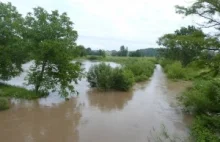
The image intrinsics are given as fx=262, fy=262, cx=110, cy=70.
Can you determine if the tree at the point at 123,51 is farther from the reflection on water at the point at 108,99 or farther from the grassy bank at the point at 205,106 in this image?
the grassy bank at the point at 205,106

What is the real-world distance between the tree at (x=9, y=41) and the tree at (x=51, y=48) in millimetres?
1556

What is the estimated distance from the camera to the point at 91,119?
44.2 ft

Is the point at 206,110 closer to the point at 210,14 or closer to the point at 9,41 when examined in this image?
the point at 210,14

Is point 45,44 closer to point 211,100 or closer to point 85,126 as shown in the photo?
point 85,126

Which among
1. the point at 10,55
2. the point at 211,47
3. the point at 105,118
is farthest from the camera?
the point at 10,55

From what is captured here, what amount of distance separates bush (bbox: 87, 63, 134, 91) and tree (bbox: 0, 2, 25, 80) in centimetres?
616

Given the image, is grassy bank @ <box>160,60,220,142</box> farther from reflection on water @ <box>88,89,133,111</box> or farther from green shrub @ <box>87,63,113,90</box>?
green shrub @ <box>87,63,113,90</box>

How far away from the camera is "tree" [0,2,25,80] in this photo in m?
17.6

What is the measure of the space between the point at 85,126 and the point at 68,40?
6497 millimetres

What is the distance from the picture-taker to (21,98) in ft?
54.7

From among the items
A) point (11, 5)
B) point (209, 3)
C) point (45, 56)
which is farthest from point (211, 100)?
point (11, 5)

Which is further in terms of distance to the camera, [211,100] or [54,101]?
[54,101]

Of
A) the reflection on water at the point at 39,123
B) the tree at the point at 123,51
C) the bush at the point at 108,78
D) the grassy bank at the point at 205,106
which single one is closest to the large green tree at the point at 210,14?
the grassy bank at the point at 205,106

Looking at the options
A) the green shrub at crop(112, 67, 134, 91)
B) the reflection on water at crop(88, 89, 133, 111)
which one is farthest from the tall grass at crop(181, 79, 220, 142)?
the green shrub at crop(112, 67, 134, 91)
